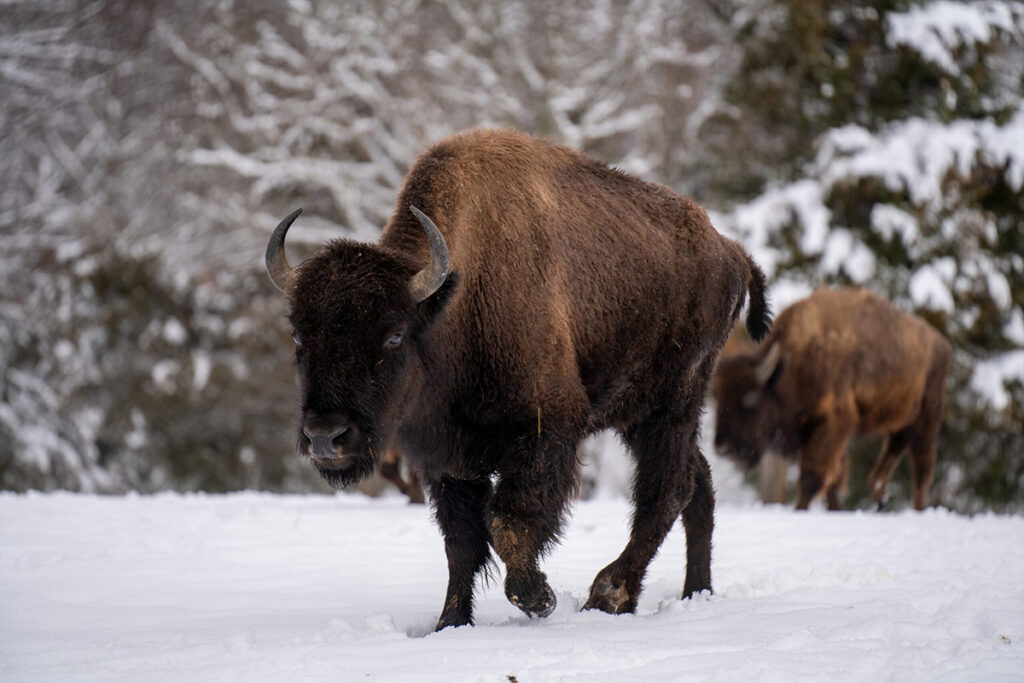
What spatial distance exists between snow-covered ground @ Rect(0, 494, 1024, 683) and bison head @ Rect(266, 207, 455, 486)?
2.37ft

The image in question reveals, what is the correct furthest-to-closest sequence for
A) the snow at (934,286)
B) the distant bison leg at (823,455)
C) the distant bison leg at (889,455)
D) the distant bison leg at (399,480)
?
the snow at (934,286) < the distant bison leg at (889,455) < the distant bison leg at (823,455) < the distant bison leg at (399,480)

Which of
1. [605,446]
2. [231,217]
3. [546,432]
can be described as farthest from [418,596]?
[231,217]

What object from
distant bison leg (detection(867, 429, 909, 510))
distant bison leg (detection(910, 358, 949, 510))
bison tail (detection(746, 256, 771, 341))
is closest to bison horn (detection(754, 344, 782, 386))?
distant bison leg (detection(910, 358, 949, 510))

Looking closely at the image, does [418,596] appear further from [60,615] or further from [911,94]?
[911,94]

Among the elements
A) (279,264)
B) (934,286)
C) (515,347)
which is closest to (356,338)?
(279,264)

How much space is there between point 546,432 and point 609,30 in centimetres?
1499

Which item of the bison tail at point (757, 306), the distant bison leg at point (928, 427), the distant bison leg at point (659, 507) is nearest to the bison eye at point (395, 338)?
the distant bison leg at point (659, 507)

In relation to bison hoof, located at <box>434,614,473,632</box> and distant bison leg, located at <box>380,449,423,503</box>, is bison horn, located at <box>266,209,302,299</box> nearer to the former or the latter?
bison hoof, located at <box>434,614,473,632</box>

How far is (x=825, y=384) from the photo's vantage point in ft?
34.8

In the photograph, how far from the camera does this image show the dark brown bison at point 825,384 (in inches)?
418

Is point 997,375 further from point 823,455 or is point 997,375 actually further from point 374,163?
point 374,163

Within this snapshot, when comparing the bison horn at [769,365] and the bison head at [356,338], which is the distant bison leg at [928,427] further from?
the bison head at [356,338]

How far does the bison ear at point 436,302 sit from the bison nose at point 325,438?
1.98 feet

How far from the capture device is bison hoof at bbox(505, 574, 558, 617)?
4.41 m
